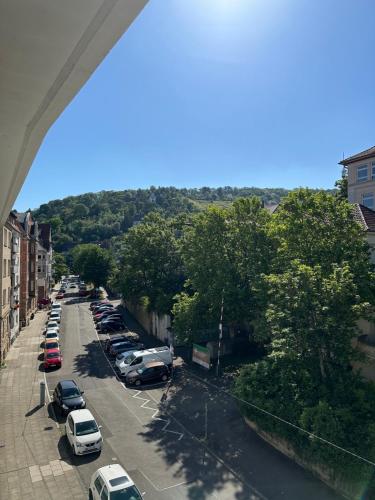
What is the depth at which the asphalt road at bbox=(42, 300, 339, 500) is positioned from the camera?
1446 cm

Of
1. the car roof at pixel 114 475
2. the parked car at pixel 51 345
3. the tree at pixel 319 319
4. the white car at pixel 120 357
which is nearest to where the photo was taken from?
the car roof at pixel 114 475

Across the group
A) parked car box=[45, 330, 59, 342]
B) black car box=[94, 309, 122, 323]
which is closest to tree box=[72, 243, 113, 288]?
black car box=[94, 309, 122, 323]

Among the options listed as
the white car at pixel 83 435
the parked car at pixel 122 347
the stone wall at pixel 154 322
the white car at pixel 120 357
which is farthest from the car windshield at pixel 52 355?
the white car at pixel 83 435

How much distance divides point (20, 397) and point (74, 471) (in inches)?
387

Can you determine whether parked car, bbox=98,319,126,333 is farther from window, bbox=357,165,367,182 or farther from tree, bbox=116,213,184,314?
window, bbox=357,165,367,182

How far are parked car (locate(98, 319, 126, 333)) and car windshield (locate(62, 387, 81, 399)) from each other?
1939 centimetres

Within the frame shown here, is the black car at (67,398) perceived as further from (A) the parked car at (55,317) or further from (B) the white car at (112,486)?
(A) the parked car at (55,317)

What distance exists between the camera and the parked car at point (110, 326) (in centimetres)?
4172

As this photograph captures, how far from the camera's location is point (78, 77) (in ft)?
9.30

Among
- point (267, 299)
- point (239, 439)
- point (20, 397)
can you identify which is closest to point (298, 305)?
point (267, 299)

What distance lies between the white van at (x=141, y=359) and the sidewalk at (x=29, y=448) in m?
5.95

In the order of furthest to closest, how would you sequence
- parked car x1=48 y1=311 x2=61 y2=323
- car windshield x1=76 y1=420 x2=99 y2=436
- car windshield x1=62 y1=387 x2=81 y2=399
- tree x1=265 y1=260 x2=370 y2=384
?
1. parked car x1=48 y1=311 x2=61 y2=323
2. car windshield x1=62 y1=387 x2=81 y2=399
3. car windshield x1=76 y1=420 x2=99 y2=436
4. tree x1=265 y1=260 x2=370 y2=384

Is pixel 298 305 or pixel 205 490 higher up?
pixel 298 305

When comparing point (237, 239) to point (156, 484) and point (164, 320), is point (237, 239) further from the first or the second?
point (156, 484)
